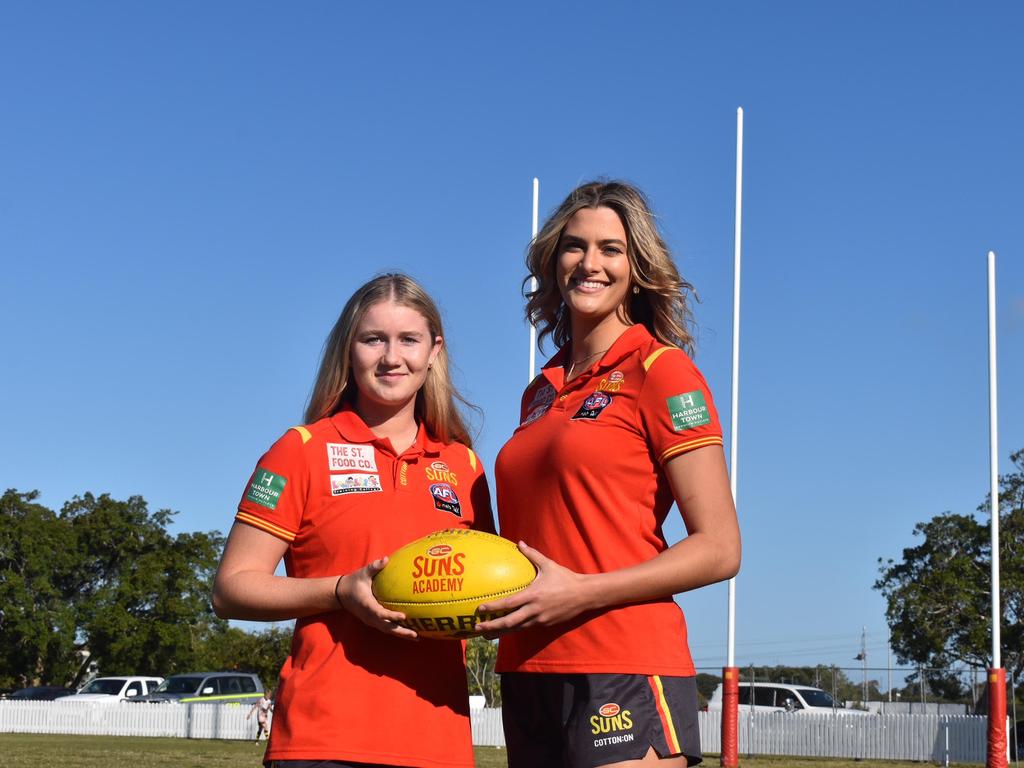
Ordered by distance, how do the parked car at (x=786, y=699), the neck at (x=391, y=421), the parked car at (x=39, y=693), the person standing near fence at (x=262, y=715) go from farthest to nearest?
1. the parked car at (x=39, y=693)
2. the parked car at (x=786, y=699)
3. the person standing near fence at (x=262, y=715)
4. the neck at (x=391, y=421)

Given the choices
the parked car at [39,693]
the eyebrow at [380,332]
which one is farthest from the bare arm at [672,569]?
the parked car at [39,693]

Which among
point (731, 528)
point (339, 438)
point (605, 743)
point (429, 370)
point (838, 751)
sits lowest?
point (838, 751)

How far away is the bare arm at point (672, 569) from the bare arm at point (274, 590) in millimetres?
278

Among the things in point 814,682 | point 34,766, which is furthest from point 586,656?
point 814,682

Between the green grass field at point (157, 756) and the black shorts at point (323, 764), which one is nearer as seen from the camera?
the black shorts at point (323, 764)

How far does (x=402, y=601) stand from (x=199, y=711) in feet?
98.0

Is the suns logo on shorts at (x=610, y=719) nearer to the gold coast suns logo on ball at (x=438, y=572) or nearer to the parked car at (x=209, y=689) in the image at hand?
the gold coast suns logo on ball at (x=438, y=572)

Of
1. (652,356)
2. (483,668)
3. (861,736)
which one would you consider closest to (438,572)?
(652,356)

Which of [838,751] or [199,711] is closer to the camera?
[838,751]

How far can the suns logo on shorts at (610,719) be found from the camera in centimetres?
306

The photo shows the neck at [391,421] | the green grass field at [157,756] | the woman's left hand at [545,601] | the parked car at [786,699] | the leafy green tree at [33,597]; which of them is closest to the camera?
the woman's left hand at [545,601]

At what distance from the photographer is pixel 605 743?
10.0 feet

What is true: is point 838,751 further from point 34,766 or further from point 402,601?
point 402,601

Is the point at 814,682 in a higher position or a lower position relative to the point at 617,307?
lower
